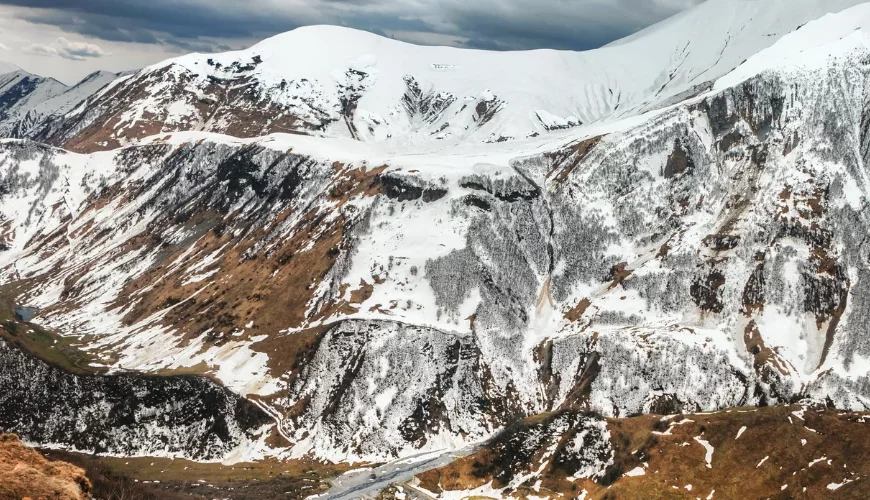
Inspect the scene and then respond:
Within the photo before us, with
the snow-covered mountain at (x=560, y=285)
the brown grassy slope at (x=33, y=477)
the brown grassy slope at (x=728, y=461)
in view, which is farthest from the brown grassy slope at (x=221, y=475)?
the brown grassy slope at (x=33, y=477)

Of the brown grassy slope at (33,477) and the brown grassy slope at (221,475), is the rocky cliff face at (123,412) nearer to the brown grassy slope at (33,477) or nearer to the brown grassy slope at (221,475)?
the brown grassy slope at (221,475)

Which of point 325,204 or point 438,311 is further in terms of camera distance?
point 325,204

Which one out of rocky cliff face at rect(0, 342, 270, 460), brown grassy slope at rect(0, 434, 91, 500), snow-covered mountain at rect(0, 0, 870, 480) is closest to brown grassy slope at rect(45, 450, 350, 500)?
rocky cliff face at rect(0, 342, 270, 460)

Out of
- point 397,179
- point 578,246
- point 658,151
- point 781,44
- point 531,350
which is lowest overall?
point 531,350

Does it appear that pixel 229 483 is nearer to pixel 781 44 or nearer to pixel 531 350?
pixel 531 350

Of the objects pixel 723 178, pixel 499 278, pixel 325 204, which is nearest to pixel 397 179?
pixel 325 204

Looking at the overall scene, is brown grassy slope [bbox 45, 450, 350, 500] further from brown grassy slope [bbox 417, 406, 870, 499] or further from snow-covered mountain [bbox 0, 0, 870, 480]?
brown grassy slope [bbox 417, 406, 870, 499]
